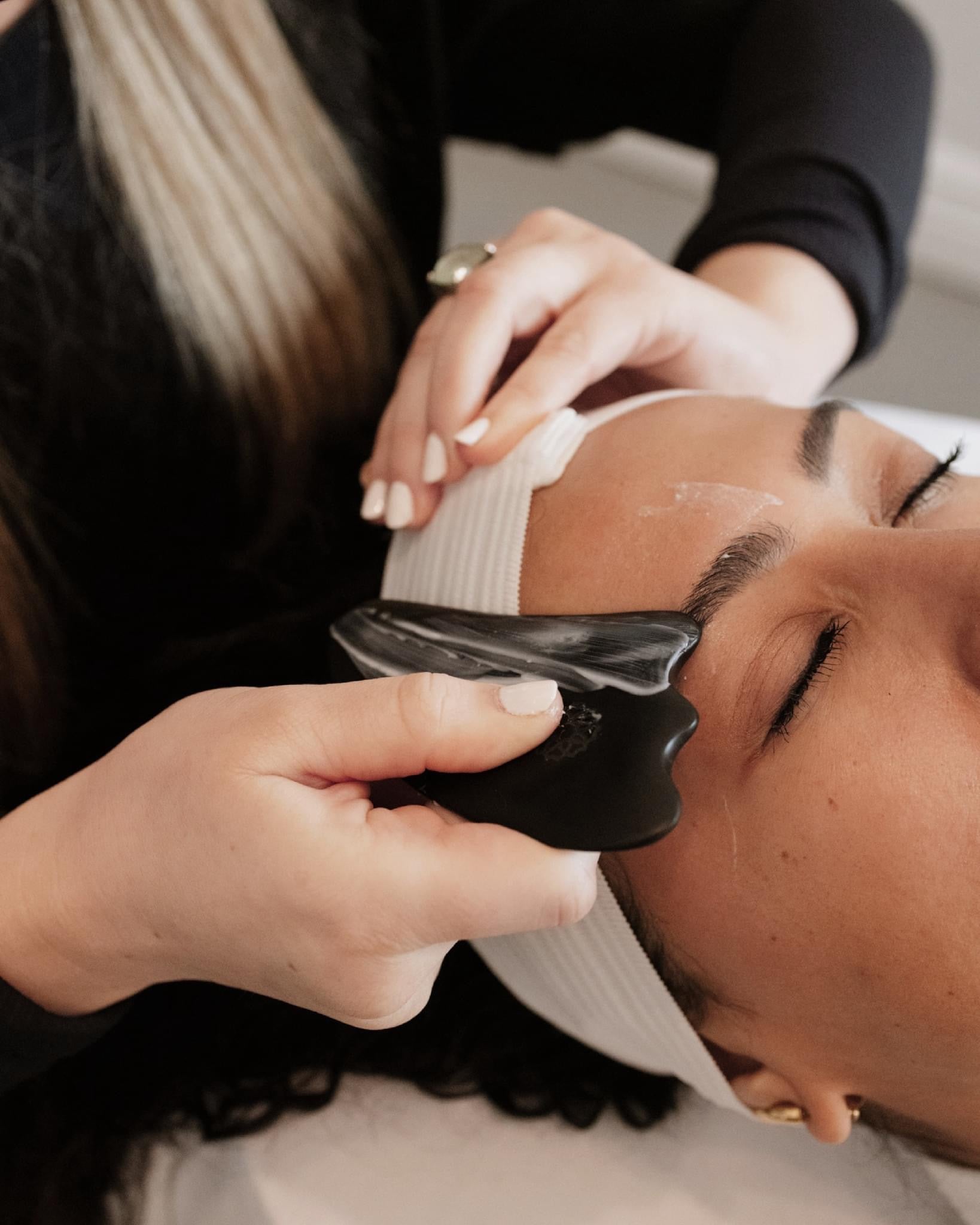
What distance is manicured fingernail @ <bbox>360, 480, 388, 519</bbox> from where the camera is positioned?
708 mm

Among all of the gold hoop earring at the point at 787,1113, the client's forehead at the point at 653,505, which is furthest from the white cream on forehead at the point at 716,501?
the gold hoop earring at the point at 787,1113

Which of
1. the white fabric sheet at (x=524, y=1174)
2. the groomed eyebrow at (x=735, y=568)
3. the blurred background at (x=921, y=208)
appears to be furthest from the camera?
the blurred background at (x=921, y=208)

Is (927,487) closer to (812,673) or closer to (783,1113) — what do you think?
(812,673)

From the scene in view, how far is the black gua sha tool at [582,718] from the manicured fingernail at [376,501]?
14cm

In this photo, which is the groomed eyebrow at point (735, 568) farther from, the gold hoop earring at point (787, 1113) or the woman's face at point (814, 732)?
the gold hoop earring at point (787, 1113)

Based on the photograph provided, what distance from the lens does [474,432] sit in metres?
0.64

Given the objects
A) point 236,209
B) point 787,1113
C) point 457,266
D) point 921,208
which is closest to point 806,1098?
point 787,1113

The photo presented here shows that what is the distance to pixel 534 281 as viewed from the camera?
0.71 meters

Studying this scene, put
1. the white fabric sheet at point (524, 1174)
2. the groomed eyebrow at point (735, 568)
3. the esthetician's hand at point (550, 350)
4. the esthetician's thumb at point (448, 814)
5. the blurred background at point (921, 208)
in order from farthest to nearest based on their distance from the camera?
the blurred background at point (921, 208) < the white fabric sheet at point (524, 1174) < the esthetician's hand at point (550, 350) < the groomed eyebrow at point (735, 568) < the esthetician's thumb at point (448, 814)

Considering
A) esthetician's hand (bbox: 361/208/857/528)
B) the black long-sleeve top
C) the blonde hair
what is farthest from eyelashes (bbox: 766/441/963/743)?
the blonde hair

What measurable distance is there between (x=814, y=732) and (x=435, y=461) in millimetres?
312

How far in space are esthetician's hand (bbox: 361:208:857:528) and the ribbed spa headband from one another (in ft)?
0.06

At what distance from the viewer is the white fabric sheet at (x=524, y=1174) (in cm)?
77

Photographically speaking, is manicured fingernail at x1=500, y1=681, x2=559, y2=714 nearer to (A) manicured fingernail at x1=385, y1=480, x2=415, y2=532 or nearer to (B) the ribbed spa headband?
(B) the ribbed spa headband
